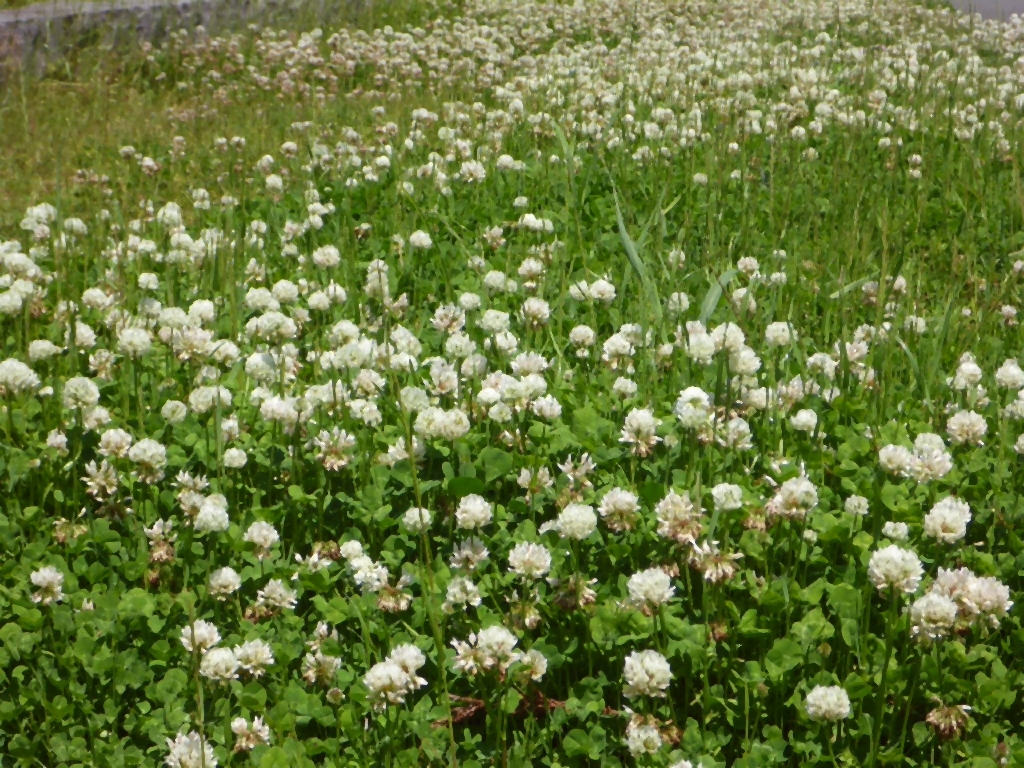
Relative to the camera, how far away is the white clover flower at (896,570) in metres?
2.44

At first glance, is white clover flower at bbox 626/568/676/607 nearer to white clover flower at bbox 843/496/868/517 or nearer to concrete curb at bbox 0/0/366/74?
white clover flower at bbox 843/496/868/517

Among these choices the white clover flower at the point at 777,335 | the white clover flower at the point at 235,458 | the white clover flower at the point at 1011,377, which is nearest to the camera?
the white clover flower at the point at 235,458

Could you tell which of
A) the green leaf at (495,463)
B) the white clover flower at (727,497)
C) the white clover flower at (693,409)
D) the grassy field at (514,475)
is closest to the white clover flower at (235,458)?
the grassy field at (514,475)

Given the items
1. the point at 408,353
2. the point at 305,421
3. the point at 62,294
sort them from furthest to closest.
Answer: the point at 62,294, the point at 408,353, the point at 305,421

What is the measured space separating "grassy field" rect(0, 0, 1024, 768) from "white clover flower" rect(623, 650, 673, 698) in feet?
0.04

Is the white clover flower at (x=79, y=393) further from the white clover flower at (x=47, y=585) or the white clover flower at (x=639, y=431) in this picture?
the white clover flower at (x=639, y=431)

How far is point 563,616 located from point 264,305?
1.91 meters

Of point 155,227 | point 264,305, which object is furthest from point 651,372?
point 155,227

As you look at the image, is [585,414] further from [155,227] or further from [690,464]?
[155,227]

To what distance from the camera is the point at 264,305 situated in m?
4.23

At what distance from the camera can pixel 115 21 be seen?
10141mm

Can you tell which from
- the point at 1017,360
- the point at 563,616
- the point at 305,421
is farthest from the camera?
the point at 1017,360

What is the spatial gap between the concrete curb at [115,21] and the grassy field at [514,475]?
359cm

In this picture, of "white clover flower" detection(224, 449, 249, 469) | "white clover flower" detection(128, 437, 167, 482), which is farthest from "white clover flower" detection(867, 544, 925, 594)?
"white clover flower" detection(128, 437, 167, 482)
